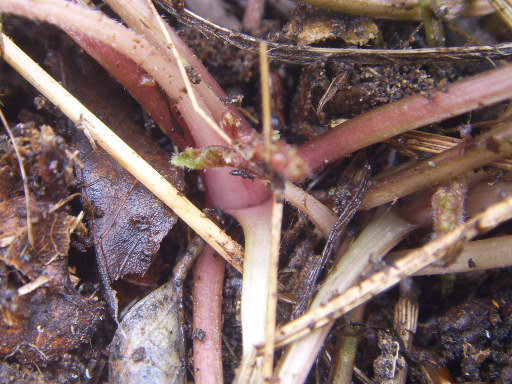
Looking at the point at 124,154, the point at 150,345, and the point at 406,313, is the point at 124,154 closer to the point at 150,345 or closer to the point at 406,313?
the point at 150,345

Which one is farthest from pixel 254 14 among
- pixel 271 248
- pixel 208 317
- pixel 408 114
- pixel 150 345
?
pixel 150 345

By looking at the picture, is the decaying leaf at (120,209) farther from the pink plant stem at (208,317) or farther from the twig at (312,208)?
the twig at (312,208)

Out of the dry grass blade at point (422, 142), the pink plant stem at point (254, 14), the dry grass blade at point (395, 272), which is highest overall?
the pink plant stem at point (254, 14)

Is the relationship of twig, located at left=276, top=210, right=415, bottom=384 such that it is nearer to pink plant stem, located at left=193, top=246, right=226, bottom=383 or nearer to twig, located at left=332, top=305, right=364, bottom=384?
twig, located at left=332, top=305, right=364, bottom=384

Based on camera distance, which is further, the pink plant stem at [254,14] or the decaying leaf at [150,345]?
the pink plant stem at [254,14]

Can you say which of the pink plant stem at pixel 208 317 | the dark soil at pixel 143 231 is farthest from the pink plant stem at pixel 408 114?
the pink plant stem at pixel 208 317

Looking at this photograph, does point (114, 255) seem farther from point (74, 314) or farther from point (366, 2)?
point (366, 2)
